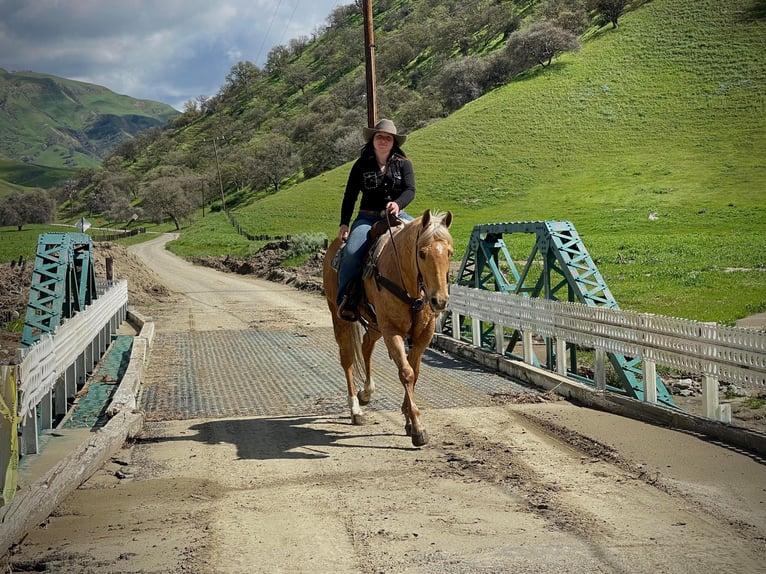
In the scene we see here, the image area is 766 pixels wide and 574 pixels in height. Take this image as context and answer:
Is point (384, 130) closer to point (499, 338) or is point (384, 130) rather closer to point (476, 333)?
point (499, 338)

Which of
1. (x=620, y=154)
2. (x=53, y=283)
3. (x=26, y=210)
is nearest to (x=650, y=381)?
(x=53, y=283)

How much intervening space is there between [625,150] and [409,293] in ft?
222

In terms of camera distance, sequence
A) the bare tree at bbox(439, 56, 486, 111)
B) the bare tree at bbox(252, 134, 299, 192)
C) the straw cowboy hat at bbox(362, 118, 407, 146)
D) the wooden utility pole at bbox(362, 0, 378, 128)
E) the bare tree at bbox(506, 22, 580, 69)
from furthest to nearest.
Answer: the bare tree at bbox(252, 134, 299, 192)
the bare tree at bbox(439, 56, 486, 111)
the bare tree at bbox(506, 22, 580, 69)
the wooden utility pole at bbox(362, 0, 378, 128)
the straw cowboy hat at bbox(362, 118, 407, 146)

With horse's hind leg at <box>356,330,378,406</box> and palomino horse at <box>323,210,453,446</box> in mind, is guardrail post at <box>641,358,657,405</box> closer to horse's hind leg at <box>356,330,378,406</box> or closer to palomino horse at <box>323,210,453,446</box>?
palomino horse at <box>323,210,453,446</box>

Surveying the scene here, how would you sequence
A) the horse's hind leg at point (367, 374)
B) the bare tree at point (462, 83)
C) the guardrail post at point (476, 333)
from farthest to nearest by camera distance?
1. the bare tree at point (462, 83)
2. the guardrail post at point (476, 333)
3. the horse's hind leg at point (367, 374)

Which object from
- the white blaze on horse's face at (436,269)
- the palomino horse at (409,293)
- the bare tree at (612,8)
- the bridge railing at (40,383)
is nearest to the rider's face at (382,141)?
the palomino horse at (409,293)

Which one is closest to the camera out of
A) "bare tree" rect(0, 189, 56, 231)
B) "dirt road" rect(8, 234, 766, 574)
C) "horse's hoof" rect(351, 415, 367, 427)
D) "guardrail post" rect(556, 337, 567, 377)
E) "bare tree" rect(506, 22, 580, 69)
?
"dirt road" rect(8, 234, 766, 574)

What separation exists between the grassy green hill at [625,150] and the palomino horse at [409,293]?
22.5 metres

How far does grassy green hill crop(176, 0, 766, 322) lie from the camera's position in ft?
158

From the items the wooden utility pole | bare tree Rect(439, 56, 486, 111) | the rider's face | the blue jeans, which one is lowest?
the blue jeans

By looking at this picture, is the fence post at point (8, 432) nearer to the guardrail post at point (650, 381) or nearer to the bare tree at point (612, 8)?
the guardrail post at point (650, 381)

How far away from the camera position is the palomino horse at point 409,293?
25.2ft

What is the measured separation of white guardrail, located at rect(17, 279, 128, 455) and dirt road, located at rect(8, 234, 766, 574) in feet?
3.10

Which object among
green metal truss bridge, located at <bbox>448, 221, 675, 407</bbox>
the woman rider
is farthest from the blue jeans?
green metal truss bridge, located at <bbox>448, 221, 675, 407</bbox>
